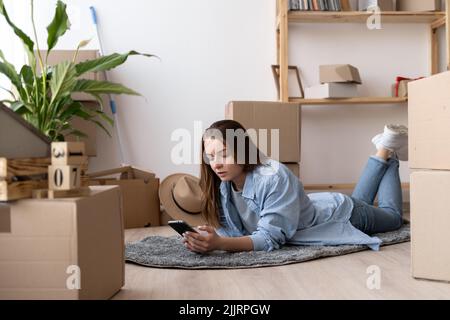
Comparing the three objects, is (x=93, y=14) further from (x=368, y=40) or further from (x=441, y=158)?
(x=441, y=158)

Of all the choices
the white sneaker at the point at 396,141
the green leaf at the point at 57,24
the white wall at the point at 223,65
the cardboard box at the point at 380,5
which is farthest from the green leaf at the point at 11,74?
the cardboard box at the point at 380,5

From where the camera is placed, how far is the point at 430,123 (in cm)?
161

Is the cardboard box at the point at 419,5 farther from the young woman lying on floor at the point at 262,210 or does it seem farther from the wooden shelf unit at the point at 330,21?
the young woman lying on floor at the point at 262,210

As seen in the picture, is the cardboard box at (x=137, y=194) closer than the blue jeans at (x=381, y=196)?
No

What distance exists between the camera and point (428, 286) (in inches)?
61.2

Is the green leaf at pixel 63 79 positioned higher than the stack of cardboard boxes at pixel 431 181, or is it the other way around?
the green leaf at pixel 63 79

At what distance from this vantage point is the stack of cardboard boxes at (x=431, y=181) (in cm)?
156

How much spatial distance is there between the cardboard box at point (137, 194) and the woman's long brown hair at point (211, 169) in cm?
86

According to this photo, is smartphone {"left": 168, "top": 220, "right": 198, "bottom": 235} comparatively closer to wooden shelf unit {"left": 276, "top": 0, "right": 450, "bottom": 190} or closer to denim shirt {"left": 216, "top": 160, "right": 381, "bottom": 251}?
denim shirt {"left": 216, "top": 160, "right": 381, "bottom": 251}

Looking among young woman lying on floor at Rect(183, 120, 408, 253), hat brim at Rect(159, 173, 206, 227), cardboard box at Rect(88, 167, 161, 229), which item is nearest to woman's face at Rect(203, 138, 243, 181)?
young woman lying on floor at Rect(183, 120, 408, 253)

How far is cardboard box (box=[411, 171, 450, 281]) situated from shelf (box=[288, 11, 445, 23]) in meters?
1.91

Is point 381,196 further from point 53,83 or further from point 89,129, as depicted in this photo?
point 89,129

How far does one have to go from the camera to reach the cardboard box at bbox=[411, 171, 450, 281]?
156 centimetres

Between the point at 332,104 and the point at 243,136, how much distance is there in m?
1.66
